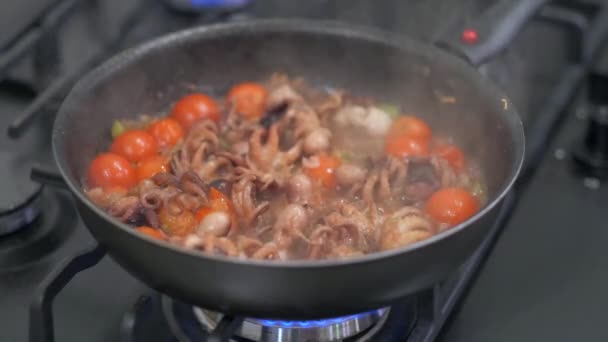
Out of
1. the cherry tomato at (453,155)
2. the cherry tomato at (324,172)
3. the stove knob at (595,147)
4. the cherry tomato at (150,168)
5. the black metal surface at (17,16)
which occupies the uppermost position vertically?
the black metal surface at (17,16)

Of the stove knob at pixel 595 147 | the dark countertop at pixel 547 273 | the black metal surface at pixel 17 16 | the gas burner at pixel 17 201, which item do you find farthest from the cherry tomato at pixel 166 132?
the stove knob at pixel 595 147

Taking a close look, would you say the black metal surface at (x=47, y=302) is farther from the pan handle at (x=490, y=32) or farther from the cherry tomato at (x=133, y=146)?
the pan handle at (x=490, y=32)

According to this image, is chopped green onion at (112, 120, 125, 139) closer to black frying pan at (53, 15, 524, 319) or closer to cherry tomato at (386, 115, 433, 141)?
black frying pan at (53, 15, 524, 319)

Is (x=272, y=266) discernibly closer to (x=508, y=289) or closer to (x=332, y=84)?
(x=508, y=289)

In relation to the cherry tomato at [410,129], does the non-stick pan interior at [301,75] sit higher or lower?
higher

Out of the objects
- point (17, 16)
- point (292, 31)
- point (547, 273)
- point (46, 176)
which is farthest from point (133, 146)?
point (547, 273)

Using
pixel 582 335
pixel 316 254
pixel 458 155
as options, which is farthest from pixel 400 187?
pixel 582 335

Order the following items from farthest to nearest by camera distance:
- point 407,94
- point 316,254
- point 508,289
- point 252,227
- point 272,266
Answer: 1. point 407,94
2. point 508,289
3. point 252,227
4. point 316,254
5. point 272,266
